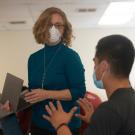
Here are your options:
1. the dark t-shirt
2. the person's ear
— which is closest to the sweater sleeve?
the person's ear

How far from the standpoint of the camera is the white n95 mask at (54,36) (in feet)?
6.33

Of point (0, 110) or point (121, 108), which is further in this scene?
point (0, 110)

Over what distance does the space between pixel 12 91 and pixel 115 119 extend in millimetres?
972

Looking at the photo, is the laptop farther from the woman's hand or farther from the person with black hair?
the person with black hair

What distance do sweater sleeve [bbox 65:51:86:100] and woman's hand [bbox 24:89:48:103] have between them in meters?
0.17

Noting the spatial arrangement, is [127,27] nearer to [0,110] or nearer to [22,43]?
[22,43]

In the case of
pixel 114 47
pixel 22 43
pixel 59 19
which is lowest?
pixel 114 47

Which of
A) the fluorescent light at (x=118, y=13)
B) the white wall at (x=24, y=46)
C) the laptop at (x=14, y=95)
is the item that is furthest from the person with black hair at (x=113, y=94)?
the white wall at (x=24, y=46)

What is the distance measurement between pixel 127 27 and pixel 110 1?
7.06 feet

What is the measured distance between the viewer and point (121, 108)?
1.17 m

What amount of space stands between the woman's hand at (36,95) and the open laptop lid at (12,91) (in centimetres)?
9

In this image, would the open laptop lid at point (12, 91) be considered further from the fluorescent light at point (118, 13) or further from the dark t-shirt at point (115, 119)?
the fluorescent light at point (118, 13)

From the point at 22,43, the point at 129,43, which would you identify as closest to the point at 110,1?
the point at 22,43

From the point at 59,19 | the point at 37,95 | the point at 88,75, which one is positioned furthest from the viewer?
the point at 88,75
